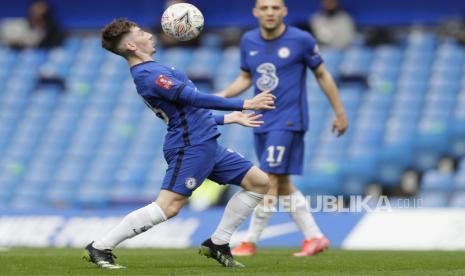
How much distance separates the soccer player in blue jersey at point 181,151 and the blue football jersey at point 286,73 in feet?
6.03

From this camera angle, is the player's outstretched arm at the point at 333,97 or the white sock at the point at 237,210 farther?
the player's outstretched arm at the point at 333,97

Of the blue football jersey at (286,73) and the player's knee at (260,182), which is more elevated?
the blue football jersey at (286,73)

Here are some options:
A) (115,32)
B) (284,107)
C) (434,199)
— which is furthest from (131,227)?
(434,199)

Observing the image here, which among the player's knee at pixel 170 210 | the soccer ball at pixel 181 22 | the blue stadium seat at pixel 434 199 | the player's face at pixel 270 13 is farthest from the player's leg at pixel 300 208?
the blue stadium seat at pixel 434 199

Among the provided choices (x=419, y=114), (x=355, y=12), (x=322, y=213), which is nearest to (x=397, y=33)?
(x=355, y=12)

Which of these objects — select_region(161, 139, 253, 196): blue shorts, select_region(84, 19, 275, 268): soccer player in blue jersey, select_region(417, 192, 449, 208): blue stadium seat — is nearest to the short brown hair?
select_region(84, 19, 275, 268): soccer player in blue jersey

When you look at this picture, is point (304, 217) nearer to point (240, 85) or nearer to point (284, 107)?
point (284, 107)

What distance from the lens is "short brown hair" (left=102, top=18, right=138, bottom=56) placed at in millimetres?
8633

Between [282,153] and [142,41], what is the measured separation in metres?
2.38

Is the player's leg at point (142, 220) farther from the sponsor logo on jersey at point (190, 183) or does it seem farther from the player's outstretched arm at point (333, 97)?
the player's outstretched arm at point (333, 97)

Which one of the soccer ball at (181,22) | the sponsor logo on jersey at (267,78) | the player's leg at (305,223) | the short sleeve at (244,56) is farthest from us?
the short sleeve at (244,56)

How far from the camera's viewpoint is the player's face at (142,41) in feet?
28.4

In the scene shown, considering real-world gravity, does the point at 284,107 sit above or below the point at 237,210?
above

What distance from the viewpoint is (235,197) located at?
29.2 ft
